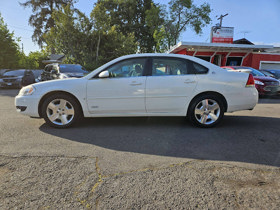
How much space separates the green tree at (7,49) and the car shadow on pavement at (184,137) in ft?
66.9

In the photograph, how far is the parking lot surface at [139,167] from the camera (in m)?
1.85

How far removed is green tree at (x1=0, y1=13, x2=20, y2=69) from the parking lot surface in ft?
66.1

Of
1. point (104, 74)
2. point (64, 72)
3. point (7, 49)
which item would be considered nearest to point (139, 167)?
point (104, 74)

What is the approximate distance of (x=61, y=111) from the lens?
4031mm

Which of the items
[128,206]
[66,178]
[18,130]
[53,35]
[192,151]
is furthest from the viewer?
[53,35]

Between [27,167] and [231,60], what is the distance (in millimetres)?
21245

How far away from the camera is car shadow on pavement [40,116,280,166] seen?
9.38 feet

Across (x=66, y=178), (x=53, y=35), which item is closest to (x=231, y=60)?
(x=53, y=35)

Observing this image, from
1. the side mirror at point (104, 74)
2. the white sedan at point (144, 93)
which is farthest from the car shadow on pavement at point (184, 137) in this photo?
the side mirror at point (104, 74)

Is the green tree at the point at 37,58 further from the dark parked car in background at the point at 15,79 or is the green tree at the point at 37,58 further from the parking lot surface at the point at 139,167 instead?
the parking lot surface at the point at 139,167

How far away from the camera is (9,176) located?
7.35 ft

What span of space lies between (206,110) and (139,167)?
7.16 feet

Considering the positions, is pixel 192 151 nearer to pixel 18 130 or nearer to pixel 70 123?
pixel 70 123

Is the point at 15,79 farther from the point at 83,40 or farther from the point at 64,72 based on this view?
the point at 83,40
